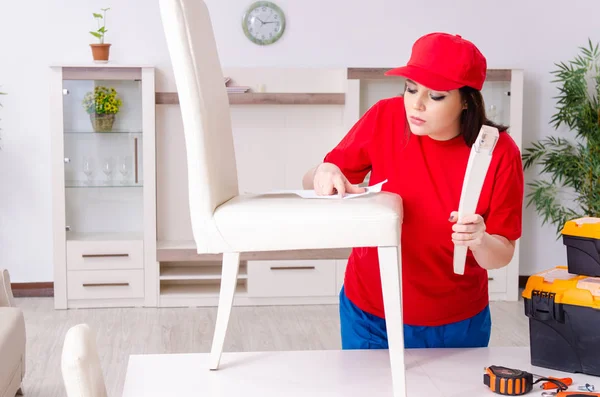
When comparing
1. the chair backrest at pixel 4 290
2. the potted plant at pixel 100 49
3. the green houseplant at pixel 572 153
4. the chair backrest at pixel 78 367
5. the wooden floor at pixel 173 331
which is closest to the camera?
the chair backrest at pixel 78 367

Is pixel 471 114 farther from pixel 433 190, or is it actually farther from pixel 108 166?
pixel 108 166

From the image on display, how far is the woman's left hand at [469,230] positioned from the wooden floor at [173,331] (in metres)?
2.24

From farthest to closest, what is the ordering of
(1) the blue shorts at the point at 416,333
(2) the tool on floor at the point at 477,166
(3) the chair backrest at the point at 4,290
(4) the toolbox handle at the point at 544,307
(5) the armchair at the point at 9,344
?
(3) the chair backrest at the point at 4,290
(5) the armchair at the point at 9,344
(1) the blue shorts at the point at 416,333
(4) the toolbox handle at the point at 544,307
(2) the tool on floor at the point at 477,166

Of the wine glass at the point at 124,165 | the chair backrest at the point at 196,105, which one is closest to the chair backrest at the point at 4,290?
the wine glass at the point at 124,165

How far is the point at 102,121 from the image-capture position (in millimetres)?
4773

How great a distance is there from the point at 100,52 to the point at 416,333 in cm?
338

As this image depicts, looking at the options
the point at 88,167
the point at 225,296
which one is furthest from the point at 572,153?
the point at 225,296

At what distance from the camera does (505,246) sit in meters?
1.78

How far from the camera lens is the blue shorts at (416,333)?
196cm

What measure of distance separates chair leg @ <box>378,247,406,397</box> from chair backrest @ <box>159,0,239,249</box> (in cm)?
33

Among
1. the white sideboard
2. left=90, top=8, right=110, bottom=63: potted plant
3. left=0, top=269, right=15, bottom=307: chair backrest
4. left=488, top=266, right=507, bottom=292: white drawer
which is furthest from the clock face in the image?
left=0, top=269, right=15, bottom=307: chair backrest

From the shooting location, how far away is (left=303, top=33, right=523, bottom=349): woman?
1631 mm

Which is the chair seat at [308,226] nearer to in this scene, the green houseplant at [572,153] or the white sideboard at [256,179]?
the white sideboard at [256,179]

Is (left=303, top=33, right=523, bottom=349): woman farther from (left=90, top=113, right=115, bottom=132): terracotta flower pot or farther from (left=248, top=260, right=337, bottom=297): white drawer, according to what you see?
(left=90, top=113, right=115, bottom=132): terracotta flower pot
